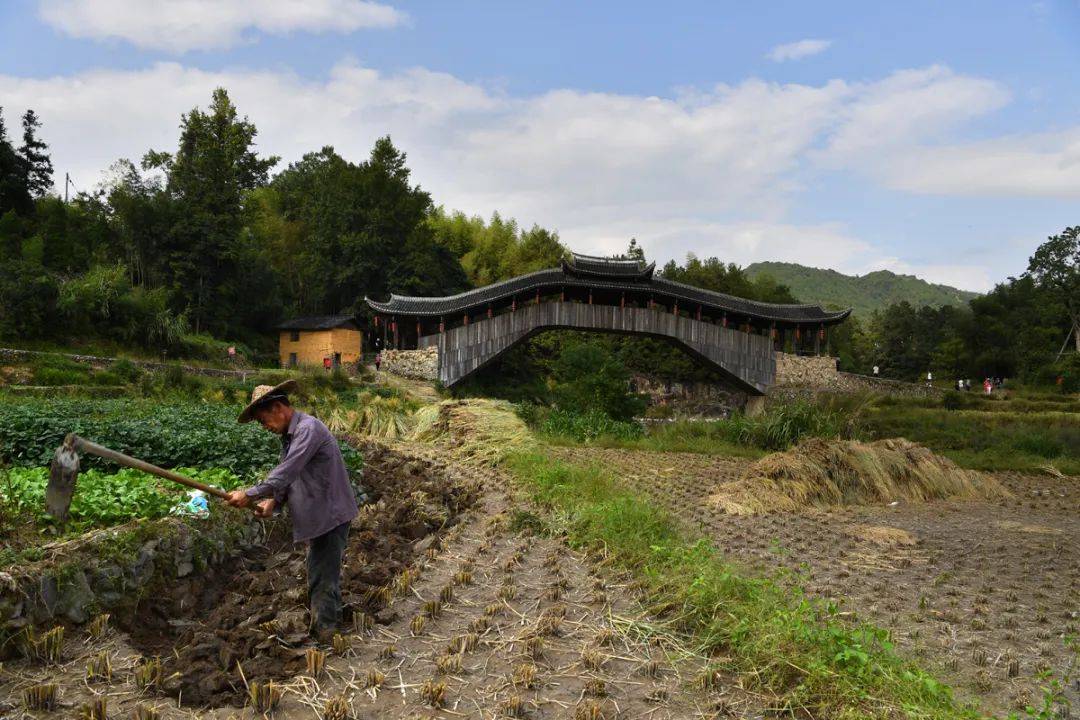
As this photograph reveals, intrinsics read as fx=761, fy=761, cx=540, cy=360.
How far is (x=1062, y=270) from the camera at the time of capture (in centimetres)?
4206

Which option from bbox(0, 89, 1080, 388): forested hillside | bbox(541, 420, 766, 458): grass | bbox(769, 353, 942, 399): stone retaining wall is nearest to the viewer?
bbox(541, 420, 766, 458): grass

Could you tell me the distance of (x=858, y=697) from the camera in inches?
119

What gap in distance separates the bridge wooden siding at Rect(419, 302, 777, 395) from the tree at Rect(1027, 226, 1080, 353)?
22.9m

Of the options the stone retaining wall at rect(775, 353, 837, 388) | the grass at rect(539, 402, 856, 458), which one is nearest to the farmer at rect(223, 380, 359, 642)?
the grass at rect(539, 402, 856, 458)

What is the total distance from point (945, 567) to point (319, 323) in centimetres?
2858

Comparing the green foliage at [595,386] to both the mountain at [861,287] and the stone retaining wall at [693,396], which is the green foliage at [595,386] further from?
the mountain at [861,287]

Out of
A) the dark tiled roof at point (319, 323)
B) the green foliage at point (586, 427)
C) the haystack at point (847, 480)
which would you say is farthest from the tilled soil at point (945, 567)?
the dark tiled roof at point (319, 323)

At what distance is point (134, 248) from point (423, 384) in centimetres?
1339

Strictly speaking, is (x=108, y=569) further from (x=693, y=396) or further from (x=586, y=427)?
(x=693, y=396)

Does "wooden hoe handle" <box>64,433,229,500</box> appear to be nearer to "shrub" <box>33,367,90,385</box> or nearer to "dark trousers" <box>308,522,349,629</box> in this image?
"dark trousers" <box>308,522,349,629</box>

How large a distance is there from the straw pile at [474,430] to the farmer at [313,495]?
5.67 metres

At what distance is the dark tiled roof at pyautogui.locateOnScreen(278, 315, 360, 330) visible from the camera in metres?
31.1

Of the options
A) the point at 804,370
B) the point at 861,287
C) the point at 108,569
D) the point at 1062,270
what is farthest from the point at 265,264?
the point at 861,287

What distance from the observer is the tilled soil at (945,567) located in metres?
3.70
